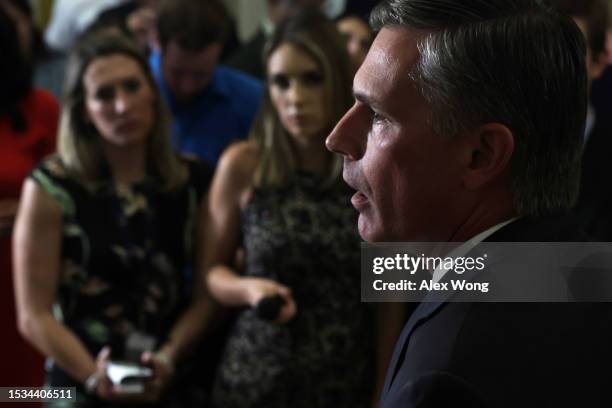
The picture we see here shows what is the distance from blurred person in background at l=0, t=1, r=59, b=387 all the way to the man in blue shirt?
0.40m

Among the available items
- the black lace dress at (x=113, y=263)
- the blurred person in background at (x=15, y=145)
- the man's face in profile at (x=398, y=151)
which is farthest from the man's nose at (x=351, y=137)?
the blurred person in background at (x=15, y=145)

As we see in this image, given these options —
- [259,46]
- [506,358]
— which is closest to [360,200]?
[506,358]

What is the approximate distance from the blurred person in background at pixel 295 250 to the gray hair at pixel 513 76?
1069 millimetres

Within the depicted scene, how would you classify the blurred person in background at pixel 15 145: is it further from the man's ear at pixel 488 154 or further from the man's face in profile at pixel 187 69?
the man's ear at pixel 488 154

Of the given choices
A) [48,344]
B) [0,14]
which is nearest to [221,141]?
[0,14]

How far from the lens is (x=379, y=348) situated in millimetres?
2141

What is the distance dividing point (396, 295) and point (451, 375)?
1.05 m

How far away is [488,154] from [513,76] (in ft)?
0.30

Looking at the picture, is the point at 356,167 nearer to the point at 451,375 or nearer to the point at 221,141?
the point at 451,375

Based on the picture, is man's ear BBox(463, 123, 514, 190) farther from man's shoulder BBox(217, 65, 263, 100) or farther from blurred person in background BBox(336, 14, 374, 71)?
man's shoulder BBox(217, 65, 263, 100)

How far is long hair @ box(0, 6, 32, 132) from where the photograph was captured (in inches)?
104

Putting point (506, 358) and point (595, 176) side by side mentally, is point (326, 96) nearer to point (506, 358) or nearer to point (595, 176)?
point (595, 176)

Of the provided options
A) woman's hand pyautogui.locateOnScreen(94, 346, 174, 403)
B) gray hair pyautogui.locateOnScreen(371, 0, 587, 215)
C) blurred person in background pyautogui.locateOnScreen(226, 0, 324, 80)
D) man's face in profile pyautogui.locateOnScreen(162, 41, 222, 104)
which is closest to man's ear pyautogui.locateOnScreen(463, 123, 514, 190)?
gray hair pyautogui.locateOnScreen(371, 0, 587, 215)

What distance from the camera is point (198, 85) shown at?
298 centimetres
